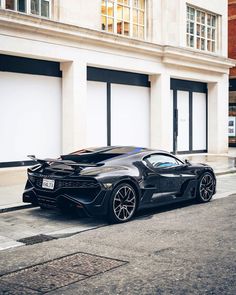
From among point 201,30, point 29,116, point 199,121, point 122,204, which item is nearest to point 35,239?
A: point 122,204

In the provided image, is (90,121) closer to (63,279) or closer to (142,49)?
(142,49)


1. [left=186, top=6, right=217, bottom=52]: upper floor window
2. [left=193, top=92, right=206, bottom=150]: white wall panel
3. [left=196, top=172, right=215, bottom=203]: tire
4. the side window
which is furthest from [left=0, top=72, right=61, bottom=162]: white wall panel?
[left=193, top=92, right=206, bottom=150]: white wall panel

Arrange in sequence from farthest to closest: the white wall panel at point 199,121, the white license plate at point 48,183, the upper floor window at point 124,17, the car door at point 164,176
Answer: the white wall panel at point 199,121 < the upper floor window at point 124,17 < the car door at point 164,176 < the white license plate at point 48,183

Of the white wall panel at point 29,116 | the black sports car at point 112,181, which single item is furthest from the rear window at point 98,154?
the white wall panel at point 29,116

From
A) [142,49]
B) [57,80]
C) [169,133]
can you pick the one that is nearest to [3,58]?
Answer: [57,80]

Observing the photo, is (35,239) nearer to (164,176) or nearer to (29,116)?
(164,176)

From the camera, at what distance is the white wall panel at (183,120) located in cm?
2384

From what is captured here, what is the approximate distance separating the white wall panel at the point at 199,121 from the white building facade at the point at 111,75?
5 cm

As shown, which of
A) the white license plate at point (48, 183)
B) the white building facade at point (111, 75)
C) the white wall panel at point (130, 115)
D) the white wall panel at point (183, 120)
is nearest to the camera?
the white license plate at point (48, 183)

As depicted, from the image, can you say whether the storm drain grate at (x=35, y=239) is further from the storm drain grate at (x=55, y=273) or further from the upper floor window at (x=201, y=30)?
Result: the upper floor window at (x=201, y=30)

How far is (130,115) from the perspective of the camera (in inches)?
826

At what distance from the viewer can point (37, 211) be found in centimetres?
1016

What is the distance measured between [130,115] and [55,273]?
1552cm

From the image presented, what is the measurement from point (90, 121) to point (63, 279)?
13.8 meters
